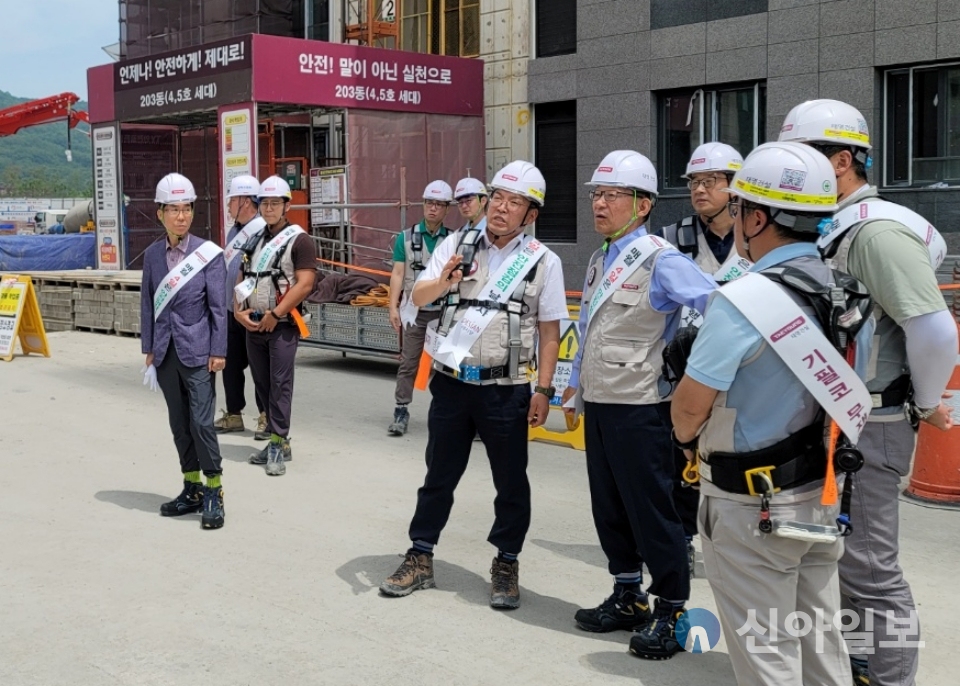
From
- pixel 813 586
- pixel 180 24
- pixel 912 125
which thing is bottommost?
pixel 813 586

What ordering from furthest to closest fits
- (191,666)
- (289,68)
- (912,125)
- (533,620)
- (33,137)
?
(33,137), (289,68), (912,125), (533,620), (191,666)

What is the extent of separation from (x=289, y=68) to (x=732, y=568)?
1586cm

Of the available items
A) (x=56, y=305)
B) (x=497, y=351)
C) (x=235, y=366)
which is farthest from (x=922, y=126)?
(x=56, y=305)

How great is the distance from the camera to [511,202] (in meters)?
5.44

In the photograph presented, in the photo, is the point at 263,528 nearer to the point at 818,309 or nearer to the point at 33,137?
the point at 818,309

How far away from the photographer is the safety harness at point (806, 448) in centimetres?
336

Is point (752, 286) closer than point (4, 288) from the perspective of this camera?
Yes

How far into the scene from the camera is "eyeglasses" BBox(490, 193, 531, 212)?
544 centimetres

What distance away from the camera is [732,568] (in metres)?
3.50

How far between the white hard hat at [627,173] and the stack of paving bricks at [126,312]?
13.8m

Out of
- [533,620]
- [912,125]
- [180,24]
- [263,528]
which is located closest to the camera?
[533,620]

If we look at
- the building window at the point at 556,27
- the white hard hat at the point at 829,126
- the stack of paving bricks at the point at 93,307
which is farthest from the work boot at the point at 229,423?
the building window at the point at 556,27

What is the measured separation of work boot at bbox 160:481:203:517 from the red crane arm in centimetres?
2755

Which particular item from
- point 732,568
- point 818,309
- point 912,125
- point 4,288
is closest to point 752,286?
point 818,309
